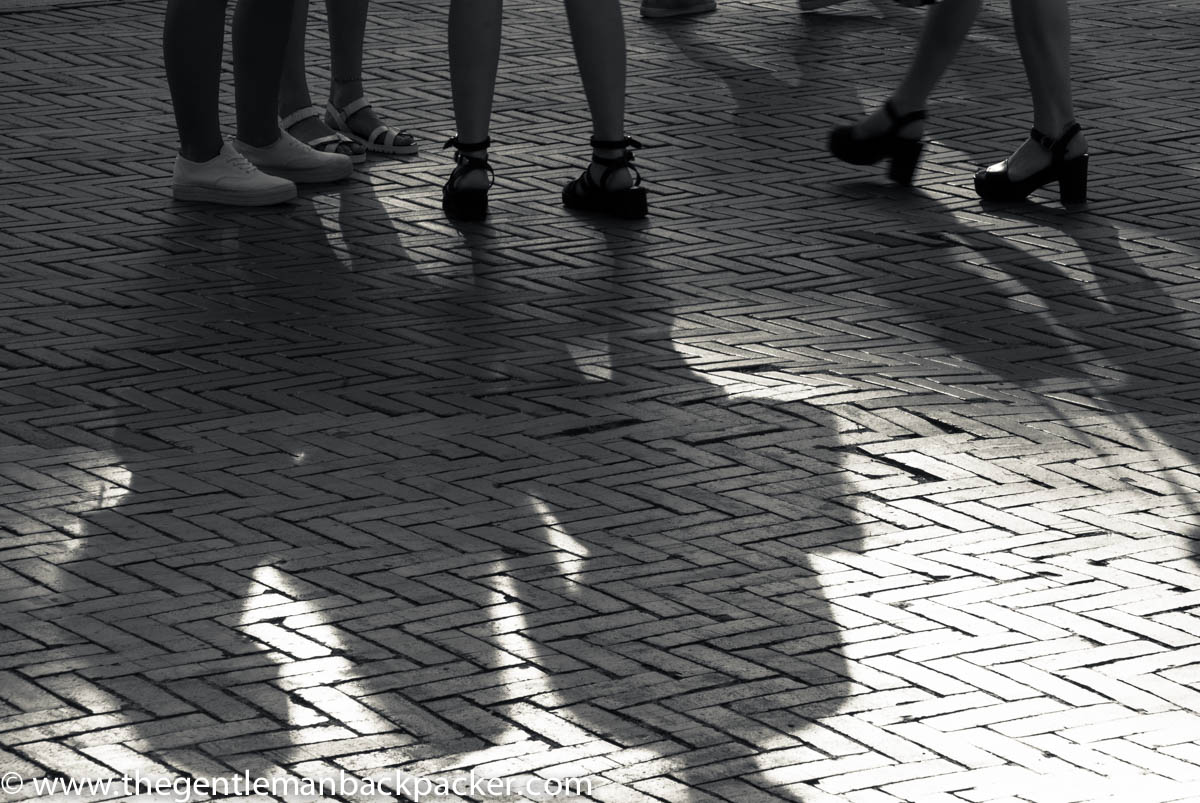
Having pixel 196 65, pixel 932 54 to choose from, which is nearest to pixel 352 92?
pixel 196 65

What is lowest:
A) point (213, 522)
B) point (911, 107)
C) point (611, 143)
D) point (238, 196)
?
point (238, 196)

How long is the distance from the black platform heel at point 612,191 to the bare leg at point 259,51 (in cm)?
112

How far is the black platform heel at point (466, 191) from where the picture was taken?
290 inches

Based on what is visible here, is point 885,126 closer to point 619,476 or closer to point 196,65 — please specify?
point 196,65

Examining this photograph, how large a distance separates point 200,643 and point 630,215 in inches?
141

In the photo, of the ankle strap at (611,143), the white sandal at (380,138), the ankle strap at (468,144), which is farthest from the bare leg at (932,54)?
the white sandal at (380,138)

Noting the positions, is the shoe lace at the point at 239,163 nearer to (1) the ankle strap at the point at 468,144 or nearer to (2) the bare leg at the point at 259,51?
(2) the bare leg at the point at 259,51

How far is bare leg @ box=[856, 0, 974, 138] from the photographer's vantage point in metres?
7.73

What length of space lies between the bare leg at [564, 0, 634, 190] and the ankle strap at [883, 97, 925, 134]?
40.6 inches

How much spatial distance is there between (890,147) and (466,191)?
1557 millimetres

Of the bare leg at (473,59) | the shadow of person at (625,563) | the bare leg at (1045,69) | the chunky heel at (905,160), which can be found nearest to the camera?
the shadow of person at (625,563)

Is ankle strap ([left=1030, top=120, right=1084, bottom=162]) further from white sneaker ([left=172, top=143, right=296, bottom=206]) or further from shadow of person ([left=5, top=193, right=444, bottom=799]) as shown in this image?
white sneaker ([left=172, top=143, right=296, bottom=206])

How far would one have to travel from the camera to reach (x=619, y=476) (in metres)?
5.04

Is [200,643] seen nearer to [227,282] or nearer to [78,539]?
[78,539]
